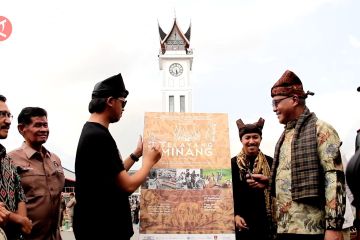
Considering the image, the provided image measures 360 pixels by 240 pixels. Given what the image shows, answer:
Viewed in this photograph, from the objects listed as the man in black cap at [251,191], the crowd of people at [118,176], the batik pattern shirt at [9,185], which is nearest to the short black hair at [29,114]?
the crowd of people at [118,176]

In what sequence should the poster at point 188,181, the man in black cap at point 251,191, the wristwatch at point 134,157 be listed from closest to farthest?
the poster at point 188,181 < the wristwatch at point 134,157 < the man in black cap at point 251,191

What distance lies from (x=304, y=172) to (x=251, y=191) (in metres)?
0.99

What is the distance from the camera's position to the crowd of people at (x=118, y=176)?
2.32m

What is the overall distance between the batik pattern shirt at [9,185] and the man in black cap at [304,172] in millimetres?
1511

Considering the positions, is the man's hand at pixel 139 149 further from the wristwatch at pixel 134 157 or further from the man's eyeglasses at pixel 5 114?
the man's eyeglasses at pixel 5 114

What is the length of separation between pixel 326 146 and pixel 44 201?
1802 mm

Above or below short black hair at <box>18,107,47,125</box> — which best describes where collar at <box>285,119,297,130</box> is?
below

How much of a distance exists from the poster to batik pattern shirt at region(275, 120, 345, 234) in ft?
1.00

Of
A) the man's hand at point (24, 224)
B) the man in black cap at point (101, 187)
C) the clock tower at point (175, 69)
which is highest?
the clock tower at point (175, 69)

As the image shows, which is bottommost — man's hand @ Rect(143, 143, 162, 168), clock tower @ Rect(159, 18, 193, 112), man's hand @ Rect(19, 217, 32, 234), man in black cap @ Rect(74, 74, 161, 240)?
man's hand @ Rect(19, 217, 32, 234)

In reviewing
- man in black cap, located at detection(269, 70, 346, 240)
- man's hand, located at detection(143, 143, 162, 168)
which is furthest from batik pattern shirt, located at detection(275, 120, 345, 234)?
man's hand, located at detection(143, 143, 162, 168)

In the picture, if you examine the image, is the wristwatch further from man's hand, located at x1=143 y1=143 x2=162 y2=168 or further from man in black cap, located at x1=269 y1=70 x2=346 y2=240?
man in black cap, located at x1=269 y1=70 x2=346 y2=240

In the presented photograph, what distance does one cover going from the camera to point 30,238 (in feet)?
9.78

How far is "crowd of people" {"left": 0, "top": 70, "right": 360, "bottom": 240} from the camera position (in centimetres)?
232
